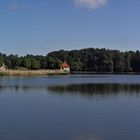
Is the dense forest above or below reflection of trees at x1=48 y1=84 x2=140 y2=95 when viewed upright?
above

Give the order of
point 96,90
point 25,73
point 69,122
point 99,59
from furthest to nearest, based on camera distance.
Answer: point 99,59 < point 25,73 < point 96,90 < point 69,122

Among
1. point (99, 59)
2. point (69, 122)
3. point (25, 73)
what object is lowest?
point (69, 122)

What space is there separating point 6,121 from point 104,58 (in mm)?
139667

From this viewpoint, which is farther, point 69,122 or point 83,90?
point 83,90

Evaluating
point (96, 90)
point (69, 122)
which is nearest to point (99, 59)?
point (96, 90)

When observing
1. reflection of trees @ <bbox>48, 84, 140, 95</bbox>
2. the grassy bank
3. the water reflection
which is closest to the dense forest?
the grassy bank

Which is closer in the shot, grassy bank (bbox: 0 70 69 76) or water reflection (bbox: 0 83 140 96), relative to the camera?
water reflection (bbox: 0 83 140 96)

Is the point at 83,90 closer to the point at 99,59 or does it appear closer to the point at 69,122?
the point at 69,122

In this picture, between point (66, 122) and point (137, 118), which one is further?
point (137, 118)

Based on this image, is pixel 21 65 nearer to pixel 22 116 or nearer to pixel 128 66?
pixel 128 66

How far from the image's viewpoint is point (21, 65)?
428 feet

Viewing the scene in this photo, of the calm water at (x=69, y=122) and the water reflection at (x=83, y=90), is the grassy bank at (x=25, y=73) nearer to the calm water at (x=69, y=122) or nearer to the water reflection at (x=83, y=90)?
the water reflection at (x=83, y=90)

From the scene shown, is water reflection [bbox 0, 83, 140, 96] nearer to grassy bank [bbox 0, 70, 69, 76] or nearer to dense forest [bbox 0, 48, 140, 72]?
grassy bank [bbox 0, 70, 69, 76]

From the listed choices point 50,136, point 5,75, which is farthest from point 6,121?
point 5,75
